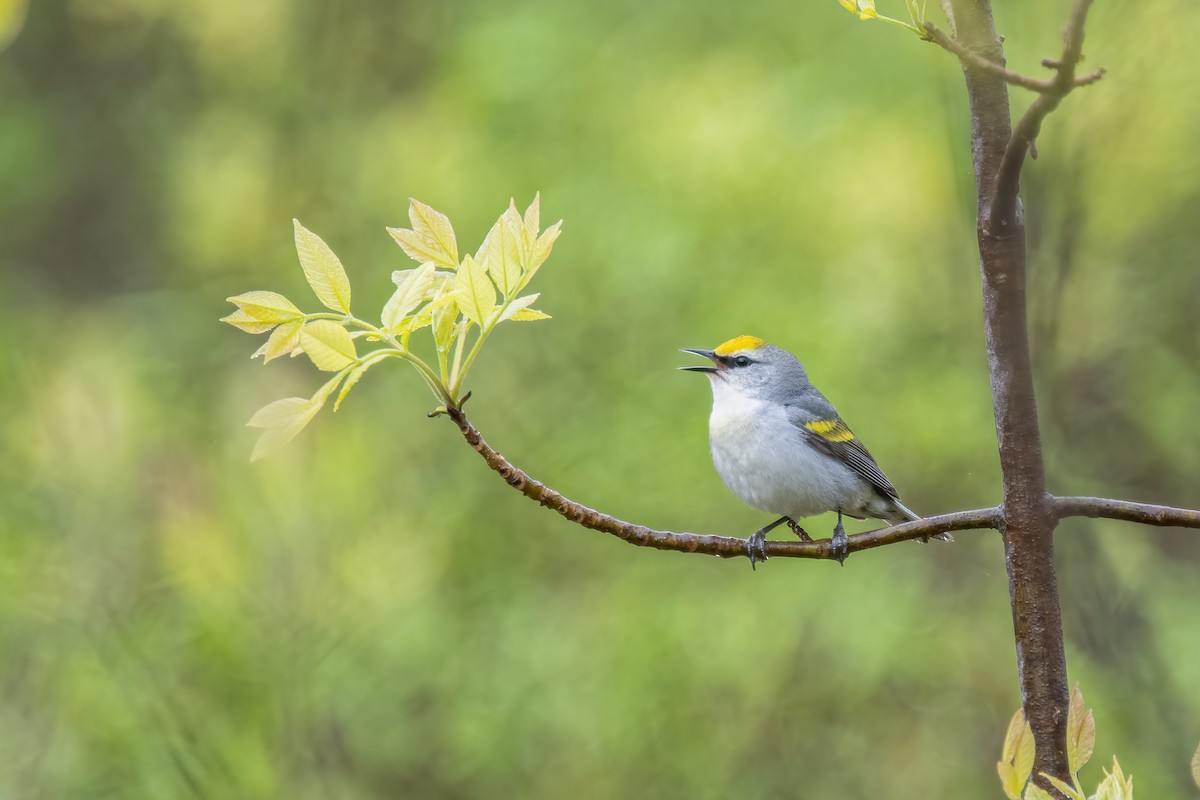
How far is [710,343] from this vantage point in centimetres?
541

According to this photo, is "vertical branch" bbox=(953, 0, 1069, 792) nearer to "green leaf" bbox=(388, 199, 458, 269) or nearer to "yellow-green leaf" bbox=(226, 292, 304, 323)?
"green leaf" bbox=(388, 199, 458, 269)

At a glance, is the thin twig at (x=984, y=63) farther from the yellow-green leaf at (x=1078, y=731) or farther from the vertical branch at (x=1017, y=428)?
the yellow-green leaf at (x=1078, y=731)

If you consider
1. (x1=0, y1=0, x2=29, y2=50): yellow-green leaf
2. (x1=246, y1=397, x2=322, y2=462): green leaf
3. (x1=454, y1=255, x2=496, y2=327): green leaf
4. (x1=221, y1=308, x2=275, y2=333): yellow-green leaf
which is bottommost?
(x1=246, y1=397, x2=322, y2=462): green leaf

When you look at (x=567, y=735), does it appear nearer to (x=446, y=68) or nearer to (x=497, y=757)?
(x=497, y=757)

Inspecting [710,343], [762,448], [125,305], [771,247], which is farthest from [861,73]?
[125,305]

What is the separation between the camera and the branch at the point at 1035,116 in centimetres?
93

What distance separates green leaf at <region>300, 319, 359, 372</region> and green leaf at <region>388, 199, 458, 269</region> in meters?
0.21

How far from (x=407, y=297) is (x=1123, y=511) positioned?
33.5 inches

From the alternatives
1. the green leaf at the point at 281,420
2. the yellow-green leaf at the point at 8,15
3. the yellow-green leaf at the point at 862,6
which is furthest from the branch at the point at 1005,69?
the yellow-green leaf at the point at 8,15

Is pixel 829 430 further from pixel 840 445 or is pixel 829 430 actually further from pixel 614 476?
pixel 614 476

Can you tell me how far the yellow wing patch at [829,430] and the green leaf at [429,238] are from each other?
216 cm

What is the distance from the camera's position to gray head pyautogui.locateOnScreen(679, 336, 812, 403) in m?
3.49

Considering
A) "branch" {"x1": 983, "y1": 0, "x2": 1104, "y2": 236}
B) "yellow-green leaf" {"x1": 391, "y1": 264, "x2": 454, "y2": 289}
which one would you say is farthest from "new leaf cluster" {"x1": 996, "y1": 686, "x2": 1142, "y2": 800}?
"yellow-green leaf" {"x1": 391, "y1": 264, "x2": 454, "y2": 289}

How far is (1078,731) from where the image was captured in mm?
1209
